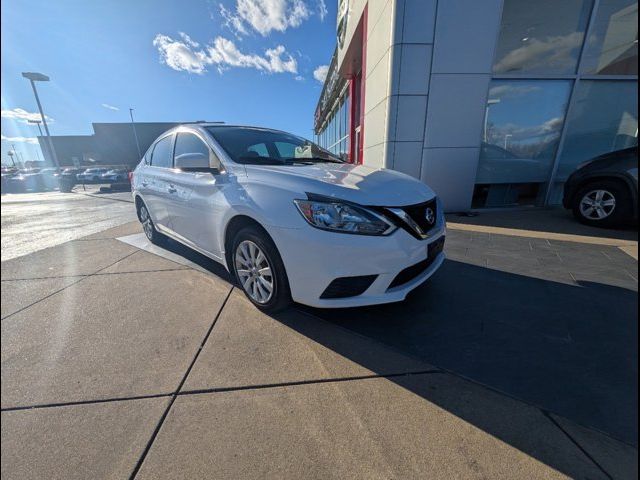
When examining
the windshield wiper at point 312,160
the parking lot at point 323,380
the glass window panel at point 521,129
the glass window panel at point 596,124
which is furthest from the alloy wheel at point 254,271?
the glass window panel at point 596,124

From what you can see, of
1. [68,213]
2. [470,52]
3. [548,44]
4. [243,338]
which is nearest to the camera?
[243,338]

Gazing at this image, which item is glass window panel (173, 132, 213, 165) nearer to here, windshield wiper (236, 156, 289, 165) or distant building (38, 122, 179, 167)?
windshield wiper (236, 156, 289, 165)

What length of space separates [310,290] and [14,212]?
1767mm

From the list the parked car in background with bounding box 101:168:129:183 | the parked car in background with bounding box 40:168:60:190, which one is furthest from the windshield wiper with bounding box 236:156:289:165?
the parked car in background with bounding box 101:168:129:183

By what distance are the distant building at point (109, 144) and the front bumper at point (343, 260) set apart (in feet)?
172

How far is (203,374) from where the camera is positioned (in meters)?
1.86

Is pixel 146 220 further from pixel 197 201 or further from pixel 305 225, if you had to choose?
pixel 305 225

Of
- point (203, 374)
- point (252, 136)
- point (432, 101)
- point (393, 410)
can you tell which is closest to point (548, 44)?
point (432, 101)

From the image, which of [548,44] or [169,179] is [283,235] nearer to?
[169,179]

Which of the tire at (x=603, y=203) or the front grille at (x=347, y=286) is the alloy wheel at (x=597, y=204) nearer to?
the tire at (x=603, y=203)

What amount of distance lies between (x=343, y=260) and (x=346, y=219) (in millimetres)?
294

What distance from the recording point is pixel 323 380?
179cm

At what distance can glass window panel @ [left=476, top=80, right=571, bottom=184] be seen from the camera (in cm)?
621

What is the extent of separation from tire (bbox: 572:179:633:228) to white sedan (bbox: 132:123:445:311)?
4.18 meters
